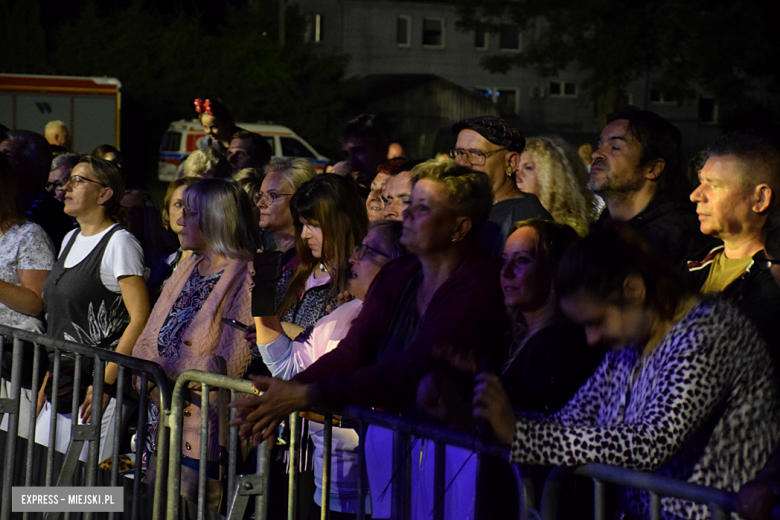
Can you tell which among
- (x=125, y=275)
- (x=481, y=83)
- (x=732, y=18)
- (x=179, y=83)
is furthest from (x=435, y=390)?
(x=481, y=83)

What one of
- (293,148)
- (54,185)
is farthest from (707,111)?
(54,185)

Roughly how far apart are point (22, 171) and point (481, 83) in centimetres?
5086

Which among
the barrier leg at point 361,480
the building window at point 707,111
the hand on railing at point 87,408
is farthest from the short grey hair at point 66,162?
the building window at point 707,111

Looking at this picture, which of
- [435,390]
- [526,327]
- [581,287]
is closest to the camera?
[581,287]

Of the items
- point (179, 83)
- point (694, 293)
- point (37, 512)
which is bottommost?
point (37, 512)

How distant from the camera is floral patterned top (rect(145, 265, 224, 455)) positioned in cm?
452

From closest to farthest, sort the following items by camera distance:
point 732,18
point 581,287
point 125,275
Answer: point 581,287, point 125,275, point 732,18

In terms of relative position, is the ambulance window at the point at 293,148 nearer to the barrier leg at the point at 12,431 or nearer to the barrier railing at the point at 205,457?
the barrier leg at the point at 12,431

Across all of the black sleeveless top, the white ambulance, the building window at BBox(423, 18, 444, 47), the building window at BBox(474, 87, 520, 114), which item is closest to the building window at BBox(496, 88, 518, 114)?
the building window at BBox(474, 87, 520, 114)

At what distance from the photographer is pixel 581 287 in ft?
8.81

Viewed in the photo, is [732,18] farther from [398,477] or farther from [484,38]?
[398,477]

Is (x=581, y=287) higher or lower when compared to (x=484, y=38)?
lower

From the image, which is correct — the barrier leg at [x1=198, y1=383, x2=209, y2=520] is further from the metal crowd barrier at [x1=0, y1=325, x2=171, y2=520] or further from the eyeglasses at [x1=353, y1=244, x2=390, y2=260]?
the eyeglasses at [x1=353, y1=244, x2=390, y2=260]

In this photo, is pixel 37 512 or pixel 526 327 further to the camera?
pixel 37 512
